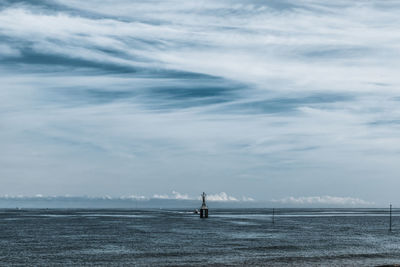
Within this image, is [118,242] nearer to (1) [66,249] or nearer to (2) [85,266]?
(1) [66,249]

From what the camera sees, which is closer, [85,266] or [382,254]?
[85,266]

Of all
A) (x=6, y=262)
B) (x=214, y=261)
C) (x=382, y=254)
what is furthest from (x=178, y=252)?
(x=382, y=254)

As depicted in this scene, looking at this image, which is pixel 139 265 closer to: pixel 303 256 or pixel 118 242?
pixel 303 256

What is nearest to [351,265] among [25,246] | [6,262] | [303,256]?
[303,256]

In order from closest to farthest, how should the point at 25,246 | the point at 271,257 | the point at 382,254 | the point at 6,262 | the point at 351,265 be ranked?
the point at 351,265
the point at 6,262
the point at 271,257
the point at 382,254
the point at 25,246

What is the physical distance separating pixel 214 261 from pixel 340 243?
1181 inches

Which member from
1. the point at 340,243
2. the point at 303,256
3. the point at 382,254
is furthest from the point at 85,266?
the point at 340,243

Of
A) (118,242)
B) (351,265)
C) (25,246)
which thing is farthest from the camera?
(118,242)

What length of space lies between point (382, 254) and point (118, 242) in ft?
119

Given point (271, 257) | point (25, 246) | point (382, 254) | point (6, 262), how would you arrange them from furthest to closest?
point (25, 246) → point (382, 254) → point (271, 257) → point (6, 262)

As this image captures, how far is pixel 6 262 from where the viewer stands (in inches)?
2063

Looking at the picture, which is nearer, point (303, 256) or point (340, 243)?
point (303, 256)

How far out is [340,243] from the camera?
74.9 metres

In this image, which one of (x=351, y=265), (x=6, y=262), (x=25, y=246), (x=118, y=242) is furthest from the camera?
(x=118, y=242)
